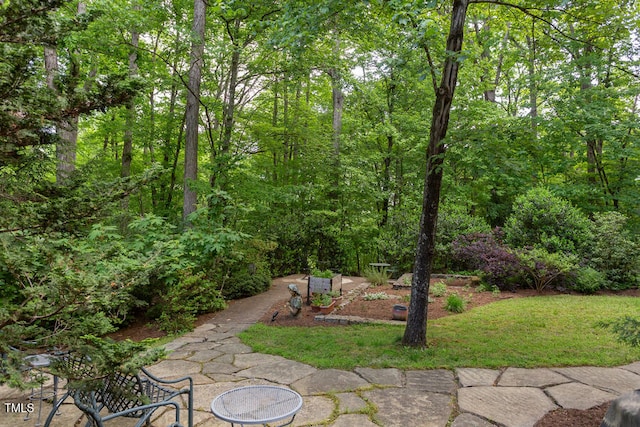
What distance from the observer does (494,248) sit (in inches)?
338

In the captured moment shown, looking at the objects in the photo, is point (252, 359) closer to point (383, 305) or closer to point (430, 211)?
point (430, 211)

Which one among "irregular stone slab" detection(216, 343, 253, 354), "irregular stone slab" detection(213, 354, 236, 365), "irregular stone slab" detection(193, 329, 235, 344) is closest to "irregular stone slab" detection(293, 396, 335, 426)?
"irregular stone slab" detection(213, 354, 236, 365)

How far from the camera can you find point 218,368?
13.0ft

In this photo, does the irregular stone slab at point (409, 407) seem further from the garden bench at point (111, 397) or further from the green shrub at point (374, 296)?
the green shrub at point (374, 296)

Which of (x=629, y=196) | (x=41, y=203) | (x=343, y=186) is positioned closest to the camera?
(x=41, y=203)

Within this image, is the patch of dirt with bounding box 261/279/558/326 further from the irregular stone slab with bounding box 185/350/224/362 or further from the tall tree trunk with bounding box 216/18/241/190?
the tall tree trunk with bounding box 216/18/241/190

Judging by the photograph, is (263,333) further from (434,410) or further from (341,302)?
(434,410)

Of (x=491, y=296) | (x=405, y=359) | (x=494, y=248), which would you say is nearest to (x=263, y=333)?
(x=405, y=359)

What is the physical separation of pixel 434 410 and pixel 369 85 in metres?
11.2

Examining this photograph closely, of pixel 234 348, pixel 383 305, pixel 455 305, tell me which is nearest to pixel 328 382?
pixel 234 348

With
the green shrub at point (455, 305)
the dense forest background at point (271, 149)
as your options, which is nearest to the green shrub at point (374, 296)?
the green shrub at point (455, 305)

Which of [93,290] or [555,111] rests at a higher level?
[555,111]

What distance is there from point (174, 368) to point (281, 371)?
1.19 meters

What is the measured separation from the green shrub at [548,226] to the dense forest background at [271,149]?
5 centimetres
